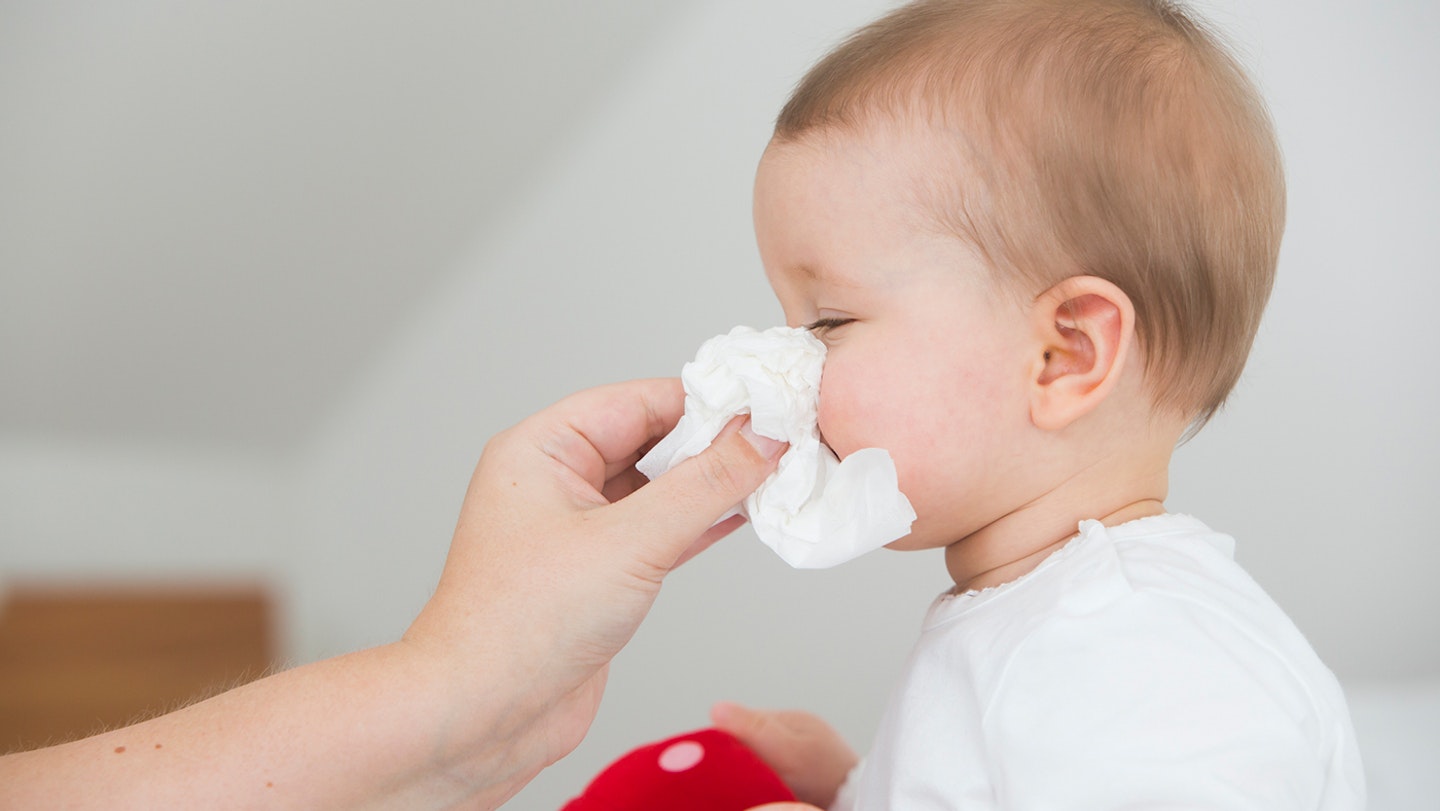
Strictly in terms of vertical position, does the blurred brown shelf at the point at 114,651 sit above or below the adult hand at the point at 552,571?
below

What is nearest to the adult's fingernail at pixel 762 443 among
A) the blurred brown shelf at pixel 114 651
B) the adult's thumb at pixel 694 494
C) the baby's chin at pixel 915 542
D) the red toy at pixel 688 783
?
Result: the adult's thumb at pixel 694 494

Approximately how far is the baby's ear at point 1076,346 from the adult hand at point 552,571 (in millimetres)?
234

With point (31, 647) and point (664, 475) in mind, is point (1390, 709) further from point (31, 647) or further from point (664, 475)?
point (31, 647)

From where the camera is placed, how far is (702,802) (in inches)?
45.4

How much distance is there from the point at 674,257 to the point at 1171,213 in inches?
45.7

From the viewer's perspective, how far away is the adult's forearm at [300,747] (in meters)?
0.77

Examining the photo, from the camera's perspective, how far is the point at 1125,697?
29.4 inches

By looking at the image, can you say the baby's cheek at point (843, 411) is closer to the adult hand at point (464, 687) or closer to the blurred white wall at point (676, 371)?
the adult hand at point (464, 687)

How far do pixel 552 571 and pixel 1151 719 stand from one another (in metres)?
0.45

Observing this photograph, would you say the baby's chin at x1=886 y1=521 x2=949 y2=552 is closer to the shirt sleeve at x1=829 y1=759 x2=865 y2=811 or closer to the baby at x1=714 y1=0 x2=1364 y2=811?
the baby at x1=714 y1=0 x2=1364 y2=811

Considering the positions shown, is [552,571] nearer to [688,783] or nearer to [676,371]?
[688,783]

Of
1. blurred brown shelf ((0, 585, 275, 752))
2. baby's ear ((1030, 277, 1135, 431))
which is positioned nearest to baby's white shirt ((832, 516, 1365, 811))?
baby's ear ((1030, 277, 1135, 431))

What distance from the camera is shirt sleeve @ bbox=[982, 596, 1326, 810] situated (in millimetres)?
708

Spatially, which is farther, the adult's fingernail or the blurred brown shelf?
the blurred brown shelf
